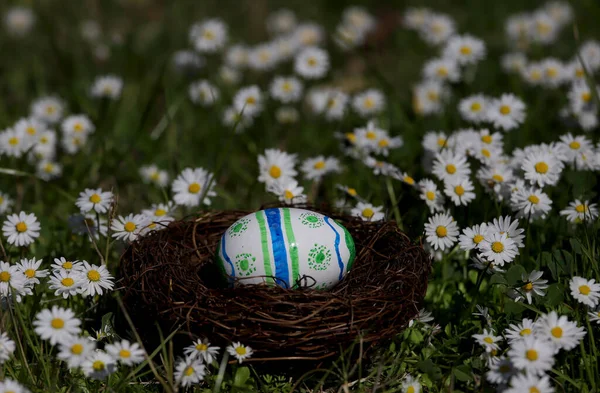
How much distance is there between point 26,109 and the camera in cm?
509

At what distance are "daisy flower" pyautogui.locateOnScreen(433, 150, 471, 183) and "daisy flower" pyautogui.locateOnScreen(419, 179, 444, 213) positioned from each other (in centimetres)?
6

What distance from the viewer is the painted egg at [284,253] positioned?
2.79m

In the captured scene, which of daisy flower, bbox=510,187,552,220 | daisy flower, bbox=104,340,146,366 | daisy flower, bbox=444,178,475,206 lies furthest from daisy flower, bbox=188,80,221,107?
daisy flower, bbox=104,340,146,366

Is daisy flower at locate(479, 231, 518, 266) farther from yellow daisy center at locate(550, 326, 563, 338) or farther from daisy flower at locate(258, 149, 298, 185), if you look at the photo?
daisy flower at locate(258, 149, 298, 185)

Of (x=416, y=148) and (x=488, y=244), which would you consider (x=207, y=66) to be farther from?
(x=488, y=244)

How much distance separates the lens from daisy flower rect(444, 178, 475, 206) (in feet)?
10.9

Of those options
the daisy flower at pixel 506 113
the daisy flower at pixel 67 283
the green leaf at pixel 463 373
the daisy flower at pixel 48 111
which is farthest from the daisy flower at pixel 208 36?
the green leaf at pixel 463 373

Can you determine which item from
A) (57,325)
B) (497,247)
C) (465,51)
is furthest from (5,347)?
(465,51)

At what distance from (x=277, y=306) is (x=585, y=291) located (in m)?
1.09

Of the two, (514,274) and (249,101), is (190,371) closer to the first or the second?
(514,274)

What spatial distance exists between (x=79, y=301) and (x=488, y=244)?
1.60m

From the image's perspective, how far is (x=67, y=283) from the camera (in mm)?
2803

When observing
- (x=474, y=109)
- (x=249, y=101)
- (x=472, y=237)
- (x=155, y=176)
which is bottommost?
(x=472, y=237)

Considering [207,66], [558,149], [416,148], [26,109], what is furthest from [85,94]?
[558,149]
